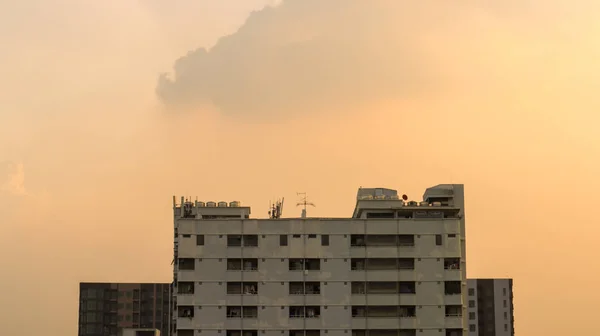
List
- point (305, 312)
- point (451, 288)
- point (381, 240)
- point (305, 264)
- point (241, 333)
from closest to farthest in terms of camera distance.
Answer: point (241, 333) < point (305, 312) < point (451, 288) < point (305, 264) < point (381, 240)

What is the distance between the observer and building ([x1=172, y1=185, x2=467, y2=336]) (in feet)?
431

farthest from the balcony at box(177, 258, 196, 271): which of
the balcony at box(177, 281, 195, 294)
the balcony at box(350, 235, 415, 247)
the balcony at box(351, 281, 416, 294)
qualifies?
the balcony at box(351, 281, 416, 294)

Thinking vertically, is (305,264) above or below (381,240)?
below

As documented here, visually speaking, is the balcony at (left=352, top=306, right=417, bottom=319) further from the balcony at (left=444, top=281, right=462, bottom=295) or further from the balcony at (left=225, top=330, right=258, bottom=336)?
the balcony at (left=225, top=330, right=258, bottom=336)

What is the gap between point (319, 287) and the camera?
132375 millimetres

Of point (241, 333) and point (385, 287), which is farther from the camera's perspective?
point (385, 287)

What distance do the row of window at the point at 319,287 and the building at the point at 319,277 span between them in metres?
0.12

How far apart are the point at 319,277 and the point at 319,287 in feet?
3.98

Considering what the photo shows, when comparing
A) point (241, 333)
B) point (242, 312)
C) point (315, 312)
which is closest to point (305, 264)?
point (315, 312)

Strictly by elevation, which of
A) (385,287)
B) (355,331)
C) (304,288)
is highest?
(385,287)

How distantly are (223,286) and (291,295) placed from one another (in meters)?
8.34

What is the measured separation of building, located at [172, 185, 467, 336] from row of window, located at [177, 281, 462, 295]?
12 centimetres

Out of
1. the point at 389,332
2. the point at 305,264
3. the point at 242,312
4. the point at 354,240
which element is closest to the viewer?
the point at 389,332

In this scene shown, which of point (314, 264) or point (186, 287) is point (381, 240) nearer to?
point (314, 264)
